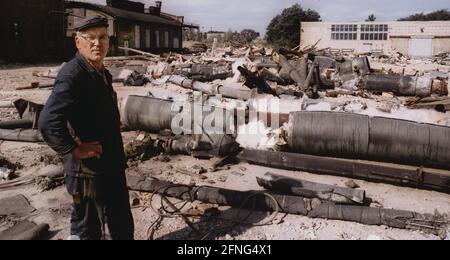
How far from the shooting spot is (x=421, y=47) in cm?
3828

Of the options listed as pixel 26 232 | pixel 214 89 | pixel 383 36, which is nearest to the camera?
pixel 26 232

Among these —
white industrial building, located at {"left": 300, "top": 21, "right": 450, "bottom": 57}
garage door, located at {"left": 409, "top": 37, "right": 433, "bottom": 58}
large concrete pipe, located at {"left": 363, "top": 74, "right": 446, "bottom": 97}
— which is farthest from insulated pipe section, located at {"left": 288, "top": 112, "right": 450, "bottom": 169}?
garage door, located at {"left": 409, "top": 37, "right": 433, "bottom": 58}

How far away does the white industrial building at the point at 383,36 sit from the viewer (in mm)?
37656

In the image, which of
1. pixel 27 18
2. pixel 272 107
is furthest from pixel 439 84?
pixel 27 18

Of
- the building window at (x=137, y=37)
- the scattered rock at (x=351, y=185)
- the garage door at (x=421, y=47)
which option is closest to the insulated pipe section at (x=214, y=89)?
the scattered rock at (x=351, y=185)

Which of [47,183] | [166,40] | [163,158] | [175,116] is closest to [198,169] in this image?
[163,158]

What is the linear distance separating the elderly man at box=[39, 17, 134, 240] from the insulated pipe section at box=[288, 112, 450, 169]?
10.9 feet

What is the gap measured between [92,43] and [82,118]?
609mm

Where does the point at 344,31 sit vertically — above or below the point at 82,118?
above

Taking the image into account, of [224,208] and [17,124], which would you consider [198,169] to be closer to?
[224,208]

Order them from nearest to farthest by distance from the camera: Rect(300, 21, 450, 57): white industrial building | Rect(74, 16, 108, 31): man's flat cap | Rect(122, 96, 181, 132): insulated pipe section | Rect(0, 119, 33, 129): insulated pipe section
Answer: Rect(74, 16, 108, 31): man's flat cap → Rect(122, 96, 181, 132): insulated pipe section → Rect(0, 119, 33, 129): insulated pipe section → Rect(300, 21, 450, 57): white industrial building

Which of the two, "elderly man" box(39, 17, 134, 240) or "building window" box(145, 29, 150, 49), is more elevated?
"building window" box(145, 29, 150, 49)

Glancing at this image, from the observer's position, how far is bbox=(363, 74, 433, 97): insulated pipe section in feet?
37.5

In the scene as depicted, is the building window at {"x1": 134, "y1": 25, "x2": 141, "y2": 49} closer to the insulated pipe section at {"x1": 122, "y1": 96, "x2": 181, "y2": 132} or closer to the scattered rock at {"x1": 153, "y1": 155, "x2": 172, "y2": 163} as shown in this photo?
the insulated pipe section at {"x1": 122, "y1": 96, "x2": 181, "y2": 132}
